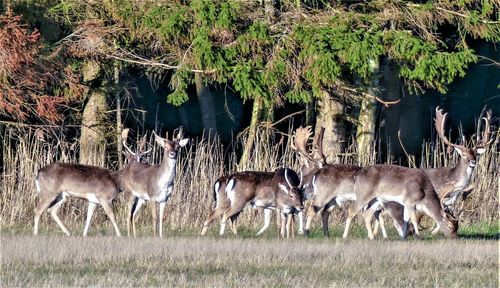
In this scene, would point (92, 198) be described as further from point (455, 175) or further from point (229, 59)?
point (455, 175)

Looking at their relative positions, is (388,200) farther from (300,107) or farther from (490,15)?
(300,107)

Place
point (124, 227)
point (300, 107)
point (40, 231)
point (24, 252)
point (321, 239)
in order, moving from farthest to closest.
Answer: point (300, 107)
point (124, 227)
point (40, 231)
point (321, 239)
point (24, 252)

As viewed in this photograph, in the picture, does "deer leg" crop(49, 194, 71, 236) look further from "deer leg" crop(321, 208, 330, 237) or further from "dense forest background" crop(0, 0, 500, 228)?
"deer leg" crop(321, 208, 330, 237)

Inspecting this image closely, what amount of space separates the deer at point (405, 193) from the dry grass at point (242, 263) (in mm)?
1066

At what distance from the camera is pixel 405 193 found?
715 inches

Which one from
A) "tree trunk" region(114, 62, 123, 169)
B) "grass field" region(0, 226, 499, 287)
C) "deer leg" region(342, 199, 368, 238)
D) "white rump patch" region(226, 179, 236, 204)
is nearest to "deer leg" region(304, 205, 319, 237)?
"deer leg" region(342, 199, 368, 238)

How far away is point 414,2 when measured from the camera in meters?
24.3

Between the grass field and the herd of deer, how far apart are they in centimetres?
95

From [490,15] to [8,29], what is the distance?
9.08 metres

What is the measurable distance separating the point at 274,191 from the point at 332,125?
5488mm

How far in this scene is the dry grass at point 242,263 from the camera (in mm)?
12453

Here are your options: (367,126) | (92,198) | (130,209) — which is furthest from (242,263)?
(367,126)

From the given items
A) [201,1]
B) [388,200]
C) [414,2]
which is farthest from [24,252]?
[414,2]

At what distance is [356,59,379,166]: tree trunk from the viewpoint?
2314 cm
